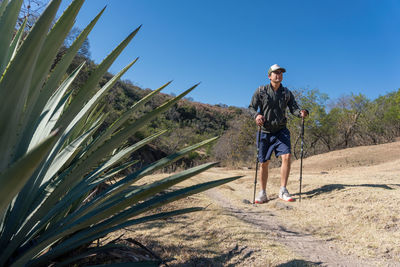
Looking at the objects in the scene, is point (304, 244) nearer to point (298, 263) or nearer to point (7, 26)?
point (298, 263)

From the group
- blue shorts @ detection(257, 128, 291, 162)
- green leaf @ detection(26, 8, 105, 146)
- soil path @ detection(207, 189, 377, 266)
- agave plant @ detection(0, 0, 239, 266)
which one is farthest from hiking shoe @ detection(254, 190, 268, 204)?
green leaf @ detection(26, 8, 105, 146)

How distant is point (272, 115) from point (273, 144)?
1.47ft

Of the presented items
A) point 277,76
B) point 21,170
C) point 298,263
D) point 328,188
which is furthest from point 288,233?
point 277,76

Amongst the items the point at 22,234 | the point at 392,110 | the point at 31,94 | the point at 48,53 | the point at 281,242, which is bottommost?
the point at 281,242

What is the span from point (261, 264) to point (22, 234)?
4.01 ft

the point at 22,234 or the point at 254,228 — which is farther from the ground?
the point at 22,234

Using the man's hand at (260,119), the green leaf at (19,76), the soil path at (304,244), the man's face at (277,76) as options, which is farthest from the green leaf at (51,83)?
the man's face at (277,76)

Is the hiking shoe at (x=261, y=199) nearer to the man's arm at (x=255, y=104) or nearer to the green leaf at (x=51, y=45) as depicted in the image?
the man's arm at (x=255, y=104)

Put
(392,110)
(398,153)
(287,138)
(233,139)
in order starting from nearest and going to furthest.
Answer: (287,138) < (398,153) < (392,110) < (233,139)

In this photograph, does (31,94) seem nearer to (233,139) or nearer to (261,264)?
(261,264)

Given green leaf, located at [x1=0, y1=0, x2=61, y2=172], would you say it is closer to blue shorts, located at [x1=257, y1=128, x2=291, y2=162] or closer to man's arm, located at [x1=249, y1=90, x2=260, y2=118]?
blue shorts, located at [x1=257, y1=128, x2=291, y2=162]

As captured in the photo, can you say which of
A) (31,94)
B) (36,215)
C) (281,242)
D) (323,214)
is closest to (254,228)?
(281,242)

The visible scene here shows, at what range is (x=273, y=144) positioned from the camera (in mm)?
3855

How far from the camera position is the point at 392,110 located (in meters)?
17.9
